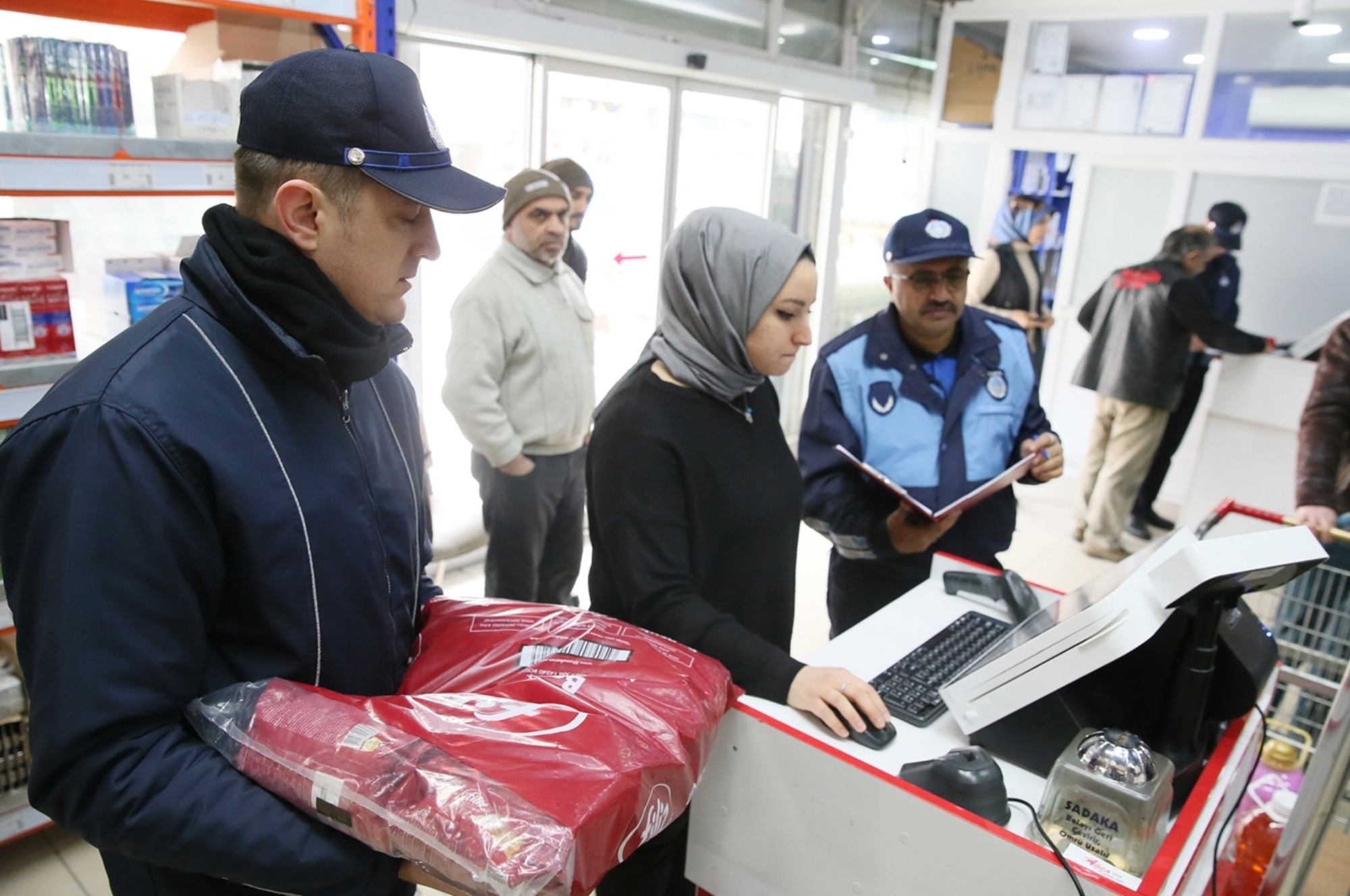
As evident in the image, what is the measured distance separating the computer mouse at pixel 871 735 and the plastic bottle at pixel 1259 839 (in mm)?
1164

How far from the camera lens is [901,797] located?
118 centimetres

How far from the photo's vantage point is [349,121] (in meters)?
0.97

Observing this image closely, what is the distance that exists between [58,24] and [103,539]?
84.5 inches

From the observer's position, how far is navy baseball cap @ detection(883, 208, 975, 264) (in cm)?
198

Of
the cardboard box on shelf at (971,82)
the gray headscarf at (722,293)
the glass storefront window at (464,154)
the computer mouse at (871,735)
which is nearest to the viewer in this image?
the computer mouse at (871,735)

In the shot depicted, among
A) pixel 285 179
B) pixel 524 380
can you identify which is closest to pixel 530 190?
pixel 524 380

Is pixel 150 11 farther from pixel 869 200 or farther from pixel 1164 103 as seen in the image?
pixel 1164 103

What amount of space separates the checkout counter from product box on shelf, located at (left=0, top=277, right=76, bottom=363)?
1.79 meters

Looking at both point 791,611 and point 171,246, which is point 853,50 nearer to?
point 171,246

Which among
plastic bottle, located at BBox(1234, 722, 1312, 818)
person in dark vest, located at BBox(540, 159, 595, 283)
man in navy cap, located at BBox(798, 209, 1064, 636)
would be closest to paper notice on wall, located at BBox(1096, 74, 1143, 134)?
person in dark vest, located at BBox(540, 159, 595, 283)

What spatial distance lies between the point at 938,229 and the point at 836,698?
3.77 feet

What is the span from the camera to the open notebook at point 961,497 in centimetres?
177

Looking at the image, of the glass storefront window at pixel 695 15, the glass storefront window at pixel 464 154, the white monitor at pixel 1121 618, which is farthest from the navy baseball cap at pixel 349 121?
the glass storefront window at pixel 695 15

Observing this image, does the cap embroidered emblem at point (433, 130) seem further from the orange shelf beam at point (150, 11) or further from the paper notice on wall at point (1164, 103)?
the paper notice on wall at point (1164, 103)
